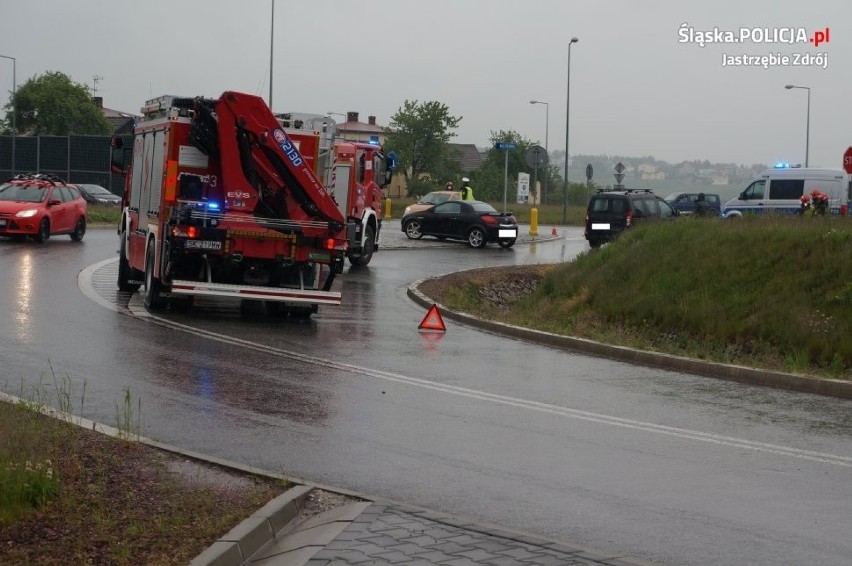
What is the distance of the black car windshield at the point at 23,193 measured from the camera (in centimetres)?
3275

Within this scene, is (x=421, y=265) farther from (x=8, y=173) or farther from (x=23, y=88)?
(x=23, y=88)

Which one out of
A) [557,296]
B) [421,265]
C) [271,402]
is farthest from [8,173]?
[271,402]

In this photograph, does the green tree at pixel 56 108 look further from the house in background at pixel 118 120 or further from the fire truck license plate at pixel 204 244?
the fire truck license plate at pixel 204 244

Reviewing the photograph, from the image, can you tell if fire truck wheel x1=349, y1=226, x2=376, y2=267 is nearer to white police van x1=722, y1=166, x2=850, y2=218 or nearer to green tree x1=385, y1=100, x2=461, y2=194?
white police van x1=722, y1=166, x2=850, y2=218

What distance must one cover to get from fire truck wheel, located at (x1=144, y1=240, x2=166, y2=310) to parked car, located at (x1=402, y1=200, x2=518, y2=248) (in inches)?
881

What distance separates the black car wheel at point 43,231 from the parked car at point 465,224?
13534 mm

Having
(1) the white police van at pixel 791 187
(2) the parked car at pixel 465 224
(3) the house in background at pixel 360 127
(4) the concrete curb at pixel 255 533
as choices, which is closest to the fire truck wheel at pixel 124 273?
(4) the concrete curb at pixel 255 533

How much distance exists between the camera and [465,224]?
40656mm

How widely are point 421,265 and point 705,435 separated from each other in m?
21.0

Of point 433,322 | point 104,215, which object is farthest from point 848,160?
point 104,215

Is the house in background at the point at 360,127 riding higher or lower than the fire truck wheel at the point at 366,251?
higher

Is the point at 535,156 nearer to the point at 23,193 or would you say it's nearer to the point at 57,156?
the point at 23,193

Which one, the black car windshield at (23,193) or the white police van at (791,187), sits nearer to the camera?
the black car windshield at (23,193)

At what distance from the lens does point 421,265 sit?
101 feet
